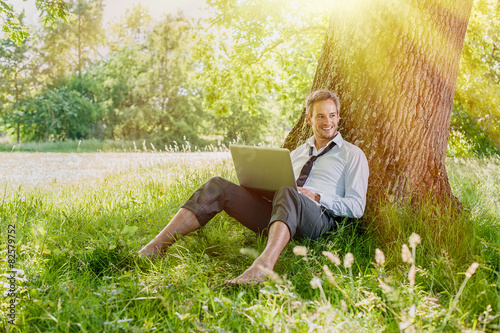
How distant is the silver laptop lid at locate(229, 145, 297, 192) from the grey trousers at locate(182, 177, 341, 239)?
4.5 inches

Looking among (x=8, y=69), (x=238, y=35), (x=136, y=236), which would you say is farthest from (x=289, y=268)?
(x=8, y=69)

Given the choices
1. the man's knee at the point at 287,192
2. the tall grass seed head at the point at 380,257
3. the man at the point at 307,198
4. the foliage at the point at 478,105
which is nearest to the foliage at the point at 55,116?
the foliage at the point at 478,105

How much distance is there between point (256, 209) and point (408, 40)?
207 centimetres

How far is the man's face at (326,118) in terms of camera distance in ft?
12.9

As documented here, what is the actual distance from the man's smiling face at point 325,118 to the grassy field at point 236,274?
85 cm

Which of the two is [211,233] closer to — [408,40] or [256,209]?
[256,209]

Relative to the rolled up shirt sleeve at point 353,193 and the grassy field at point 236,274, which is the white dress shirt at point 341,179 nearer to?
the rolled up shirt sleeve at point 353,193

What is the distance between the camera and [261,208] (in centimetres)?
374

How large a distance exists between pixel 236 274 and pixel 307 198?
806mm

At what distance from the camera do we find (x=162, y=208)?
476 cm

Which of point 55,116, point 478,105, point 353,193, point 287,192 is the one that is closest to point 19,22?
point 287,192

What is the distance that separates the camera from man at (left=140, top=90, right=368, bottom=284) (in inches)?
127

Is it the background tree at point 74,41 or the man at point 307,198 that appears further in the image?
the background tree at point 74,41

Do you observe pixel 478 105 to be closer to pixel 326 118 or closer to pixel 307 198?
pixel 326 118
